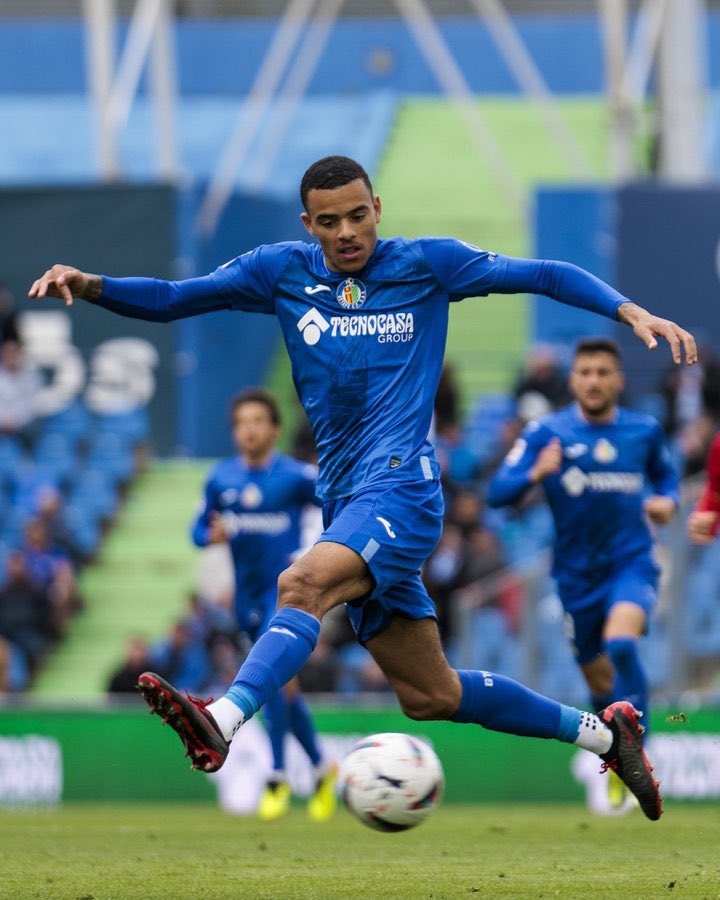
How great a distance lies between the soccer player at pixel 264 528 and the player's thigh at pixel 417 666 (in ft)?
17.1

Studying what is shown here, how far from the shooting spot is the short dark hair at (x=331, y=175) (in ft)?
25.2

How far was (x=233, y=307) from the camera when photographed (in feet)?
26.7

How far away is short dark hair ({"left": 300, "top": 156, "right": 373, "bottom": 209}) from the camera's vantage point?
7668 mm

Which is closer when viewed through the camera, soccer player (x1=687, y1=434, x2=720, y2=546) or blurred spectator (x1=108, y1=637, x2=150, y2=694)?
soccer player (x1=687, y1=434, x2=720, y2=546)

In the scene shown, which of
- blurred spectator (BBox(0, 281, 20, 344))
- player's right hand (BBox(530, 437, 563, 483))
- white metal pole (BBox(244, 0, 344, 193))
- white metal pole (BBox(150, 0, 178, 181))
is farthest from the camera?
white metal pole (BBox(244, 0, 344, 193))

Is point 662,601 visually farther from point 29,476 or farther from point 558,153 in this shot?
point 558,153

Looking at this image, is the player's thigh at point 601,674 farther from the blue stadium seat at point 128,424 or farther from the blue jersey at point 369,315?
the blue stadium seat at point 128,424

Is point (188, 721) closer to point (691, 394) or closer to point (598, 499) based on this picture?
point (598, 499)

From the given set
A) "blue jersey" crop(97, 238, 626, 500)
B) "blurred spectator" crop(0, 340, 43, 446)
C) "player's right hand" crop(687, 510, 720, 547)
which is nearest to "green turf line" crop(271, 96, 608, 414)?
"blurred spectator" crop(0, 340, 43, 446)

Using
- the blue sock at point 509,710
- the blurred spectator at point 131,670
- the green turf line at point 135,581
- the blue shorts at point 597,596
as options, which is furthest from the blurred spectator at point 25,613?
the blue sock at point 509,710

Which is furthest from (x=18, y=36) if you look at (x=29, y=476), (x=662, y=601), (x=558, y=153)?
(x=662, y=601)

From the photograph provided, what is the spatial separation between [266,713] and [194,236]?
1109 centimetres

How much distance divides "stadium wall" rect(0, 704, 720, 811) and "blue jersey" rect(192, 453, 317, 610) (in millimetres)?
2484

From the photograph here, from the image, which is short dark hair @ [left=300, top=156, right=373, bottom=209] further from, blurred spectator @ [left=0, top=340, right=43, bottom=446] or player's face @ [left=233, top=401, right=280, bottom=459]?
blurred spectator @ [left=0, top=340, right=43, bottom=446]
